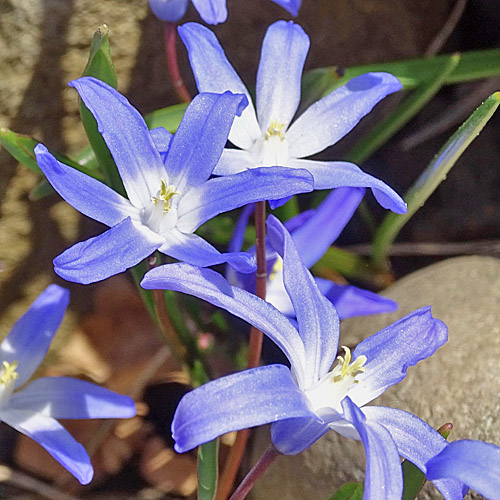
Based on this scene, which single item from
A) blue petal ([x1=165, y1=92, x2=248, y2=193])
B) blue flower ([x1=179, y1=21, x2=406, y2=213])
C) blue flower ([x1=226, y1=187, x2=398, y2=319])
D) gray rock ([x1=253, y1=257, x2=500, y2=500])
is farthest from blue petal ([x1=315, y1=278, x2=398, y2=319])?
blue petal ([x1=165, y1=92, x2=248, y2=193])

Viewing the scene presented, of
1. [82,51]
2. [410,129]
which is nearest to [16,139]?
[82,51]

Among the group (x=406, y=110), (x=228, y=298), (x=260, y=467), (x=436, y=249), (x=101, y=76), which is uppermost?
(x=101, y=76)

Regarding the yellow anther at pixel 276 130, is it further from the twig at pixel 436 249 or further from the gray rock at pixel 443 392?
the twig at pixel 436 249

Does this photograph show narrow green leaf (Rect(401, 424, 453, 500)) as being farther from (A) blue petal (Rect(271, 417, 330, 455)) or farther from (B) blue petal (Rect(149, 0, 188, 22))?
(B) blue petal (Rect(149, 0, 188, 22))

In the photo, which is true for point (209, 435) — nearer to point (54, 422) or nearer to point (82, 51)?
point (54, 422)

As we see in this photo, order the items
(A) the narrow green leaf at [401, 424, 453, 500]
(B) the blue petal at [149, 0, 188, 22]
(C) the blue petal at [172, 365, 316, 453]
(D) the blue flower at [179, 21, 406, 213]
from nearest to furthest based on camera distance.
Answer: (C) the blue petal at [172, 365, 316, 453], (A) the narrow green leaf at [401, 424, 453, 500], (D) the blue flower at [179, 21, 406, 213], (B) the blue petal at [149, 0, 188, 22]

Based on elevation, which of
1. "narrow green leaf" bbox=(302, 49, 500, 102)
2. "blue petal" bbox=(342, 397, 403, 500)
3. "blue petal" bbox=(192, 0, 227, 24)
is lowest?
"blue petal" bbox=(342, 397, 403, 500)

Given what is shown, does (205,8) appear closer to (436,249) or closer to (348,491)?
(348,491)

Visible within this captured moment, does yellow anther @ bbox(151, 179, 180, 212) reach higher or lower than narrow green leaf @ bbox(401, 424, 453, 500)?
higher

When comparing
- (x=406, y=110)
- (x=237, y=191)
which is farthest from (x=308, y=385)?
(x=406, y=110)
